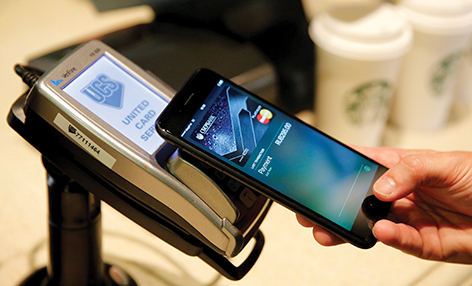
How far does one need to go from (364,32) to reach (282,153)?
1.23 feet

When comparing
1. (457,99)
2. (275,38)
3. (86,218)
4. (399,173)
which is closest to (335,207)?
(399,173)

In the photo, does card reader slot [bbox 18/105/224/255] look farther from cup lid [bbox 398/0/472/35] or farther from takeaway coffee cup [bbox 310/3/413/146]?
cup lid [bbox 398/0/472/35]

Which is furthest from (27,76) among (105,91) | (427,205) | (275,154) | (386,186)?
(427,205)

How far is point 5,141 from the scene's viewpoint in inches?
28.9

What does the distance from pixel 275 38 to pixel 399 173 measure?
50 cm

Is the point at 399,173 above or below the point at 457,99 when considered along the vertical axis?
below

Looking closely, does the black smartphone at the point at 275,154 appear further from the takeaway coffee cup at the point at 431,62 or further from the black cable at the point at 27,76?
the takeaway coffee cup at the point at 431,62

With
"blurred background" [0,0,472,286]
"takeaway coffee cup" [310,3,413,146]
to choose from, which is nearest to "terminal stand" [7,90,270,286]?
"blurred background" [0,0,472,286]

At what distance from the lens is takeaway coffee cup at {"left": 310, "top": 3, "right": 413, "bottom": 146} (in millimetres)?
692

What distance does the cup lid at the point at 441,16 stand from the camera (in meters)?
0.74

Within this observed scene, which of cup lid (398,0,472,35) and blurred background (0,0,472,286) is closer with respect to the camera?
blurred background (0,0,472,286)

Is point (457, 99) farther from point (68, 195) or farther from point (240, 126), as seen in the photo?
point (68, 195)

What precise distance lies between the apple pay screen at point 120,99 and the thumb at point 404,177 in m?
0.21

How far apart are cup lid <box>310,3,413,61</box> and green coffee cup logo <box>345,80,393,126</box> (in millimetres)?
57
